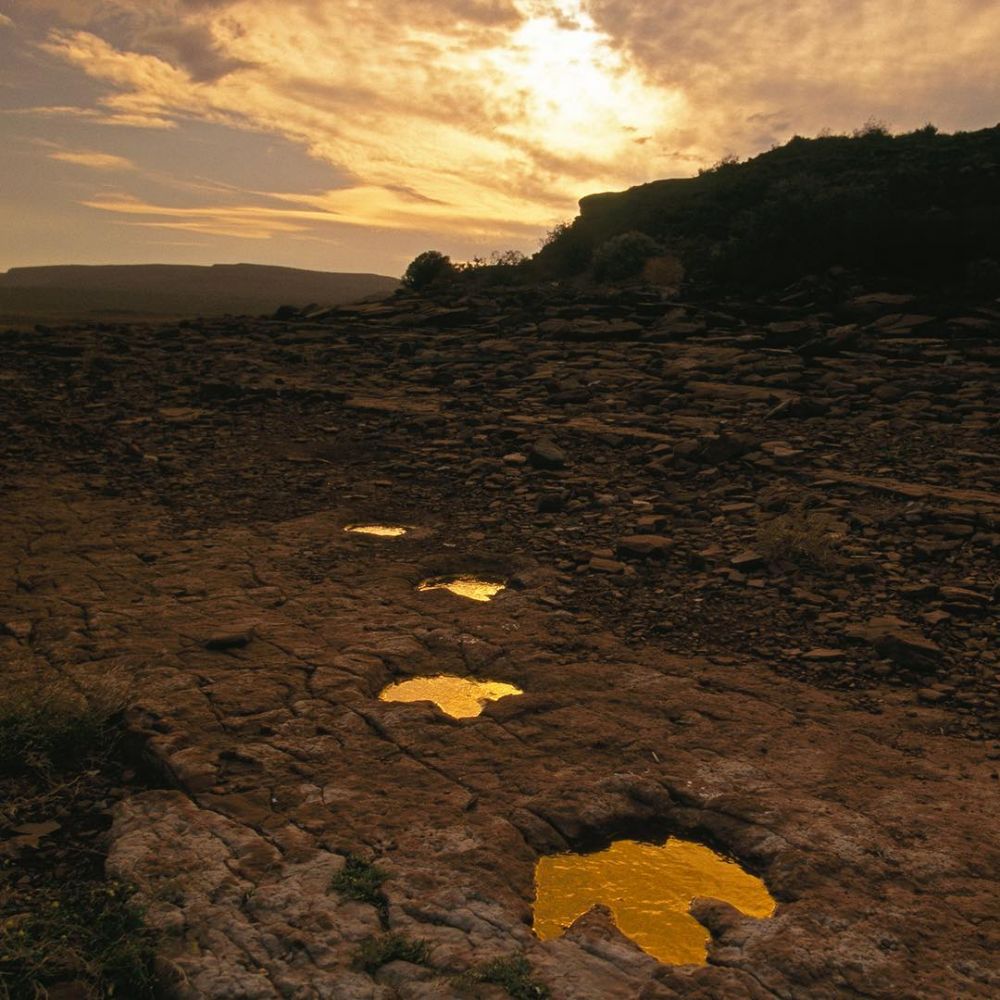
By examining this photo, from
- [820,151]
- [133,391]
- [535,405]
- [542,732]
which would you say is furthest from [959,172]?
[542,732]

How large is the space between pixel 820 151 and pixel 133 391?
21.7m

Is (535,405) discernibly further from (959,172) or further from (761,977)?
(959,172)

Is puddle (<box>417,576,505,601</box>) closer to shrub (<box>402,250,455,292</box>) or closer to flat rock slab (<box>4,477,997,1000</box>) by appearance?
flat rock slab (<box>4,477,997,1000</box>)

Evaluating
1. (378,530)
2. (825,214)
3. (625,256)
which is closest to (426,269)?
(625,256)

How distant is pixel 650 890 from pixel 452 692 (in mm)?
1484

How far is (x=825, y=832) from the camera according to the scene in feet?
10.0

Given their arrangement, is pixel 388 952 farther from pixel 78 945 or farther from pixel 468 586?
pixel 468 586

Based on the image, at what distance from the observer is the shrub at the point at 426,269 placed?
2238cm

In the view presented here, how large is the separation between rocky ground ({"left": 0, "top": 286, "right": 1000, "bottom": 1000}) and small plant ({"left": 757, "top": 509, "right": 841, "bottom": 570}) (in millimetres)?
24

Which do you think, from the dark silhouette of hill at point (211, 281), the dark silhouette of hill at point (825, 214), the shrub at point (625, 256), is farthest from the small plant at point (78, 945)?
the dark silhouette of hill at point (211, 281)

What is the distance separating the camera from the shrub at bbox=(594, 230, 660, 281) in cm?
1881

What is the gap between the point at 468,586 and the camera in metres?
5.50

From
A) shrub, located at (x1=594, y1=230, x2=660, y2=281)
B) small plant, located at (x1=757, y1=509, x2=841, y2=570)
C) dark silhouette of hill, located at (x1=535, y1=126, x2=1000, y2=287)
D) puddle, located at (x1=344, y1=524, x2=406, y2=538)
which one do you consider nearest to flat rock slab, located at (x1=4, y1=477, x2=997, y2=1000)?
puddle, located at (x1=344, y1=524, x2=406, y2=538)

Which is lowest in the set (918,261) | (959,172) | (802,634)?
(802,634)
